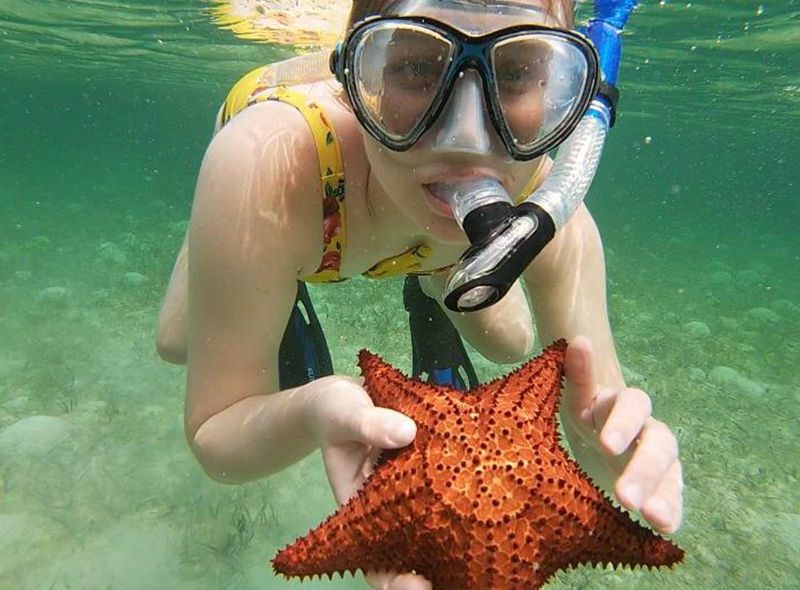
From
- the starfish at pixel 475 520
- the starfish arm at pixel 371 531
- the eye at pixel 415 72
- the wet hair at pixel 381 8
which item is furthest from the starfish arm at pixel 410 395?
the wet hair at pixel 381 8

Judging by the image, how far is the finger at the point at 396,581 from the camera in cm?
160

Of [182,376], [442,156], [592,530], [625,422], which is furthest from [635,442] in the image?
[182,376]

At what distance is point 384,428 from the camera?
1.67 metres

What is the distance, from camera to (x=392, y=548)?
1646mm

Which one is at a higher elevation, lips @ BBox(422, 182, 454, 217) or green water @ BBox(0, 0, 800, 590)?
lips @ BBox(422, 182, 454, 217)

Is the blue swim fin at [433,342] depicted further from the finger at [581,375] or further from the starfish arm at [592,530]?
the starfish arm at [592,530]

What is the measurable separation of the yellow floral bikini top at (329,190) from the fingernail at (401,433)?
1546mm

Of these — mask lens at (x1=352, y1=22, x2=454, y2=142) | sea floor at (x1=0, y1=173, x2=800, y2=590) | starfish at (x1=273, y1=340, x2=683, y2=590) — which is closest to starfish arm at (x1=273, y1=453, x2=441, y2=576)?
starfish at (x1=273, y1=340, x2=683, y2=590)

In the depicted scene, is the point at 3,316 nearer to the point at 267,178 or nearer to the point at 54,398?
the point at 54,398

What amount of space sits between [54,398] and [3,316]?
3.81 meters

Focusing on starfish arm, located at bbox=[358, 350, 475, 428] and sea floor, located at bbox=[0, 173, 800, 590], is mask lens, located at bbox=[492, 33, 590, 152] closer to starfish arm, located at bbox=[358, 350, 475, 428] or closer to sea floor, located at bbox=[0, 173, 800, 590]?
starfish arm, located at bbox=[358, 350, 475, 428]

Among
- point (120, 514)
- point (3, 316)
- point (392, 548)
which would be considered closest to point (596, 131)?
point (392, 548)

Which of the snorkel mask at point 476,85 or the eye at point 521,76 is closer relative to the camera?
the snorkel mask at point 476,85

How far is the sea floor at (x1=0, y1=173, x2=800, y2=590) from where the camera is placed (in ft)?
18.5
